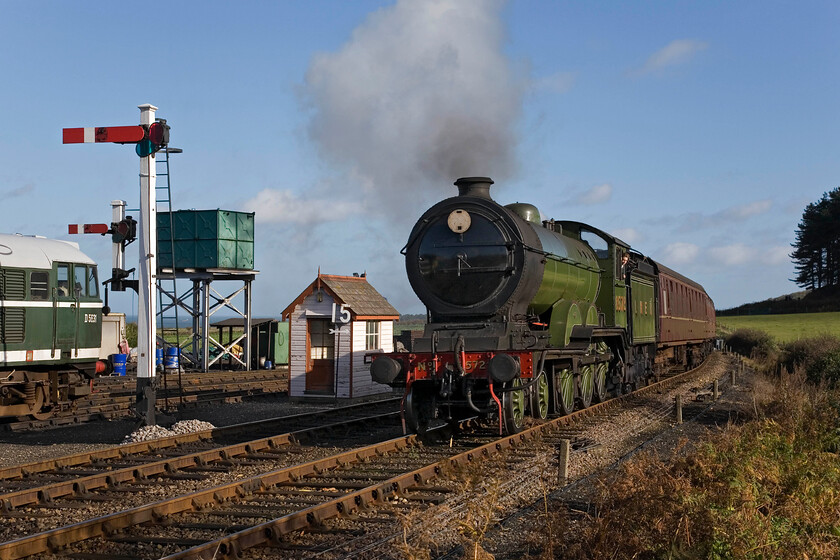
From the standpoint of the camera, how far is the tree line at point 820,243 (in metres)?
85.4

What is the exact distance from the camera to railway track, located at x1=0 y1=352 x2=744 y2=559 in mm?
6723

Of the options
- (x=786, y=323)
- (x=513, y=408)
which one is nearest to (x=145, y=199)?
(x=513, y=408)

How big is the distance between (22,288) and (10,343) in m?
1.13

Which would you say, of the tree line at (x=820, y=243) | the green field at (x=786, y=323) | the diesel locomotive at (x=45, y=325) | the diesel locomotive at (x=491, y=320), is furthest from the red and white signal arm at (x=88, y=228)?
the tree line at (x=820, y=243)

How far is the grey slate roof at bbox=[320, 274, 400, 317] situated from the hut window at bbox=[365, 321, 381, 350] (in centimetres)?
29

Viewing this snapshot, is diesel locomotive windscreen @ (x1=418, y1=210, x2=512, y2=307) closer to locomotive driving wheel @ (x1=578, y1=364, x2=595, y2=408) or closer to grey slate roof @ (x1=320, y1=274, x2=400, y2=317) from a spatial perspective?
locomotive driving wheel @ (x1=578, y1=364, x2=595, y2=408)

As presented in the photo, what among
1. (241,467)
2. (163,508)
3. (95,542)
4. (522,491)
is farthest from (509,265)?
(95,542)

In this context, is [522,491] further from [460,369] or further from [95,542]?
[95,542]

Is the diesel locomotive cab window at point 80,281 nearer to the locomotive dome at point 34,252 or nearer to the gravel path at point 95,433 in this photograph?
the locomotive dome at point 34,252

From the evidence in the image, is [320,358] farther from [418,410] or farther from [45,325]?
[418,410]

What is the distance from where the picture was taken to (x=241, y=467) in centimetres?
1062

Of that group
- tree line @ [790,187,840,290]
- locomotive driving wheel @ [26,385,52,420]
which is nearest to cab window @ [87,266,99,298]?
locomotive driving wheel @ [26,385,52,420]

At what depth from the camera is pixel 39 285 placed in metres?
15.9

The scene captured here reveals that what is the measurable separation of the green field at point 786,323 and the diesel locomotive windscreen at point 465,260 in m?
42.1
